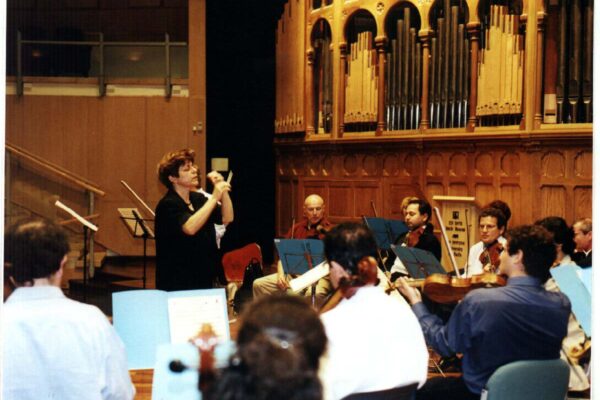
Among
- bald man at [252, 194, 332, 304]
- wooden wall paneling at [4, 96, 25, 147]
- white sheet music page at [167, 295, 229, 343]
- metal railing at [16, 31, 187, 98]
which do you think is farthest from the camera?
wooden wall paneling at [4, 96, 25, 147]

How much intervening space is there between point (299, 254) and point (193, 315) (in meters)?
2.97

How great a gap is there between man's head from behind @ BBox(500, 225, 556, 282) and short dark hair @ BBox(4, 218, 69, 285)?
1.87 metres

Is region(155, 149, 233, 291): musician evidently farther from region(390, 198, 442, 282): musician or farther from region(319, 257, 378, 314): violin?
region(390, 198, 442, 282): musician

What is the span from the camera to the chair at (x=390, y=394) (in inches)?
107

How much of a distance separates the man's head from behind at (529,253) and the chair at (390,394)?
93 centimetres

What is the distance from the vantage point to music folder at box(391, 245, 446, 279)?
17.6 ft

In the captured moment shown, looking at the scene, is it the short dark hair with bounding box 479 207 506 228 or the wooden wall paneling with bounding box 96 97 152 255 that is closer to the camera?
the short dark hair with bounding box 479 207 506 228

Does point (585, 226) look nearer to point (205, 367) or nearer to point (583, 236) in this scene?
point (583, 236)

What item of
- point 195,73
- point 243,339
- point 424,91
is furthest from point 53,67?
point 243,339

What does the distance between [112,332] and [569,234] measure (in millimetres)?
3326

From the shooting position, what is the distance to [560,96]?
778cm

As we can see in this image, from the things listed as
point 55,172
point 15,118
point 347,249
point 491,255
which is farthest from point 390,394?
point 15,118

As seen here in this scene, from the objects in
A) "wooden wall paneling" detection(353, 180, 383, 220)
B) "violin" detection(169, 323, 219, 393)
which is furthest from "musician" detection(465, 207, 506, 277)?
"violin" detection(169, 323, 219, 393)

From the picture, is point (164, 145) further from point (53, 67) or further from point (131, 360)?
point (131, 360)
